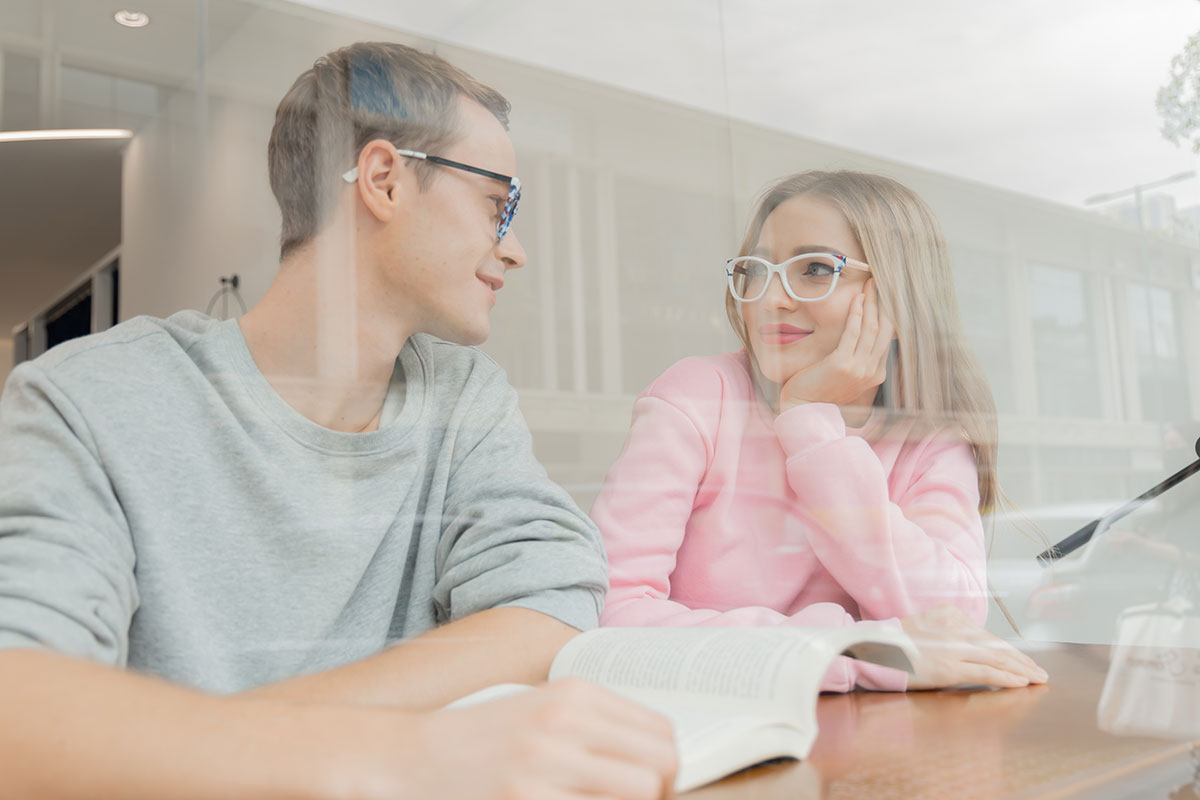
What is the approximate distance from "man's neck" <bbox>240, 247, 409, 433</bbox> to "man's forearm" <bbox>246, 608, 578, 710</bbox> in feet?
0.86

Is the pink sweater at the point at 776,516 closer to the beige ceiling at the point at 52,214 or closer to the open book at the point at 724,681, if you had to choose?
the open book at the point at 724,681

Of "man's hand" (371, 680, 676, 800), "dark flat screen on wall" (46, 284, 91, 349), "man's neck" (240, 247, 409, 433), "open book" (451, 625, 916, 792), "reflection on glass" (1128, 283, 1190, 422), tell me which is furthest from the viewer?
"reflection on glass" (1128, 283, 1190, 422)

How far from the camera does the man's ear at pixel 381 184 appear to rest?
3.26 ft

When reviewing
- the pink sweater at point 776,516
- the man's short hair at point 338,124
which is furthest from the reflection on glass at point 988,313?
the man's short hair at point 338,124

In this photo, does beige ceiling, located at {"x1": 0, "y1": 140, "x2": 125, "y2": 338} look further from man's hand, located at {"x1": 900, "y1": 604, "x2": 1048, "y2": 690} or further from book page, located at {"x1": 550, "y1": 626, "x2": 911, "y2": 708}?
man's hand, located at {"x1": 900, "y1": 604, "x2": 1048, "y2": 690}

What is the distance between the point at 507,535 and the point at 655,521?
0.93ft

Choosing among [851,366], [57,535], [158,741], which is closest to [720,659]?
[158,741]

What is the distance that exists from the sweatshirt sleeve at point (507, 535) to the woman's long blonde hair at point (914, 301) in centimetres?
40

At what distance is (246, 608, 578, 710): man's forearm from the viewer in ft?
2.36

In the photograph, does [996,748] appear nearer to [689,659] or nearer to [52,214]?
[689,659]

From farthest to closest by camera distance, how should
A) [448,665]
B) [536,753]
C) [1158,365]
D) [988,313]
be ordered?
[1158,365], [988,313], [448,665], [536,753]

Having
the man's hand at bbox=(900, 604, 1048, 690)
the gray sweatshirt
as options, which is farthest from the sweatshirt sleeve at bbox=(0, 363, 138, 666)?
the man's hand at bbox=(900, 604, 1048, 690)

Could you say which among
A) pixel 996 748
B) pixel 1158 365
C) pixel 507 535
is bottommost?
pixel 996 748

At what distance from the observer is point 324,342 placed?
96 cm
